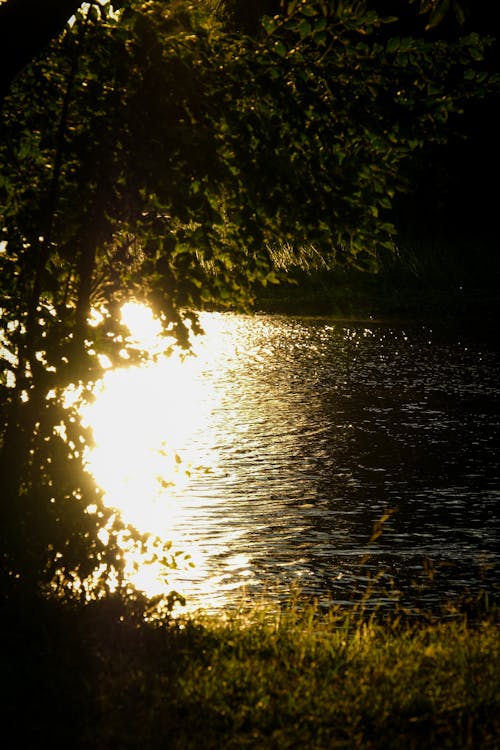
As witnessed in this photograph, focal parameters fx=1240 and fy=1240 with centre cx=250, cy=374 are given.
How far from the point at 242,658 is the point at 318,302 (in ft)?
99.1

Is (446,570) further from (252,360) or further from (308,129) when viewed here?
(252,360)

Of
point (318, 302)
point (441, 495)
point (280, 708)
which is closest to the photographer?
point (280, 708)

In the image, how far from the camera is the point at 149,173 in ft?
25.5

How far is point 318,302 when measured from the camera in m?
36.7

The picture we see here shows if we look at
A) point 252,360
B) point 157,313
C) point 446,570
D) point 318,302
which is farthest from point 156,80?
point 318,302

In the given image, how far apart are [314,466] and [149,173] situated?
24.8ft

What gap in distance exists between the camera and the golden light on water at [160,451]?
8261 millimetres

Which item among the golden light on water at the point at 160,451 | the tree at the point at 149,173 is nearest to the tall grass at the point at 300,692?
the golden light on water at the point at 160,451

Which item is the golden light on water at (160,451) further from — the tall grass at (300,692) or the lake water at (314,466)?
the tall grass at (300,692)

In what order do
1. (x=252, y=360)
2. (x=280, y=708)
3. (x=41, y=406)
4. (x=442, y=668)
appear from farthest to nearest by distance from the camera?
(x=252, y=360) < (x=41, y=406) < (x=442, y=668) < (x=280, y=708)

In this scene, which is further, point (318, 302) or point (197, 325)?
point (318, 302)

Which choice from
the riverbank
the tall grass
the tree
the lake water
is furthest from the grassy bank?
the riverbank

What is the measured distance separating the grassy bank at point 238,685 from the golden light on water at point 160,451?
761 mm

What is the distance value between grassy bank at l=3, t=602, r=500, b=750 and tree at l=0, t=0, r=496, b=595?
711 millimetres
